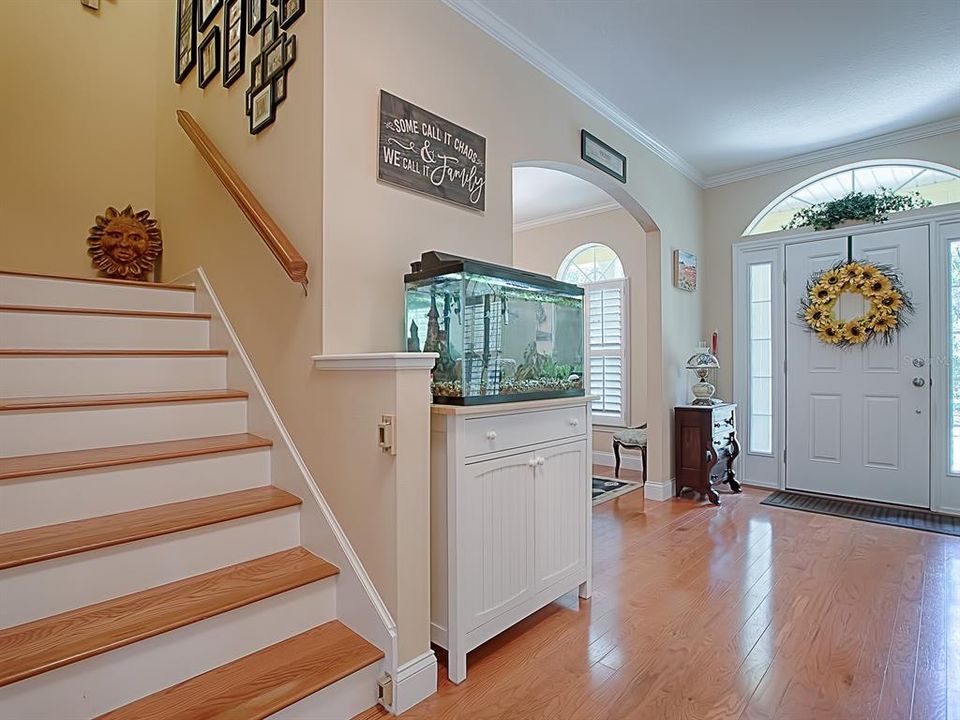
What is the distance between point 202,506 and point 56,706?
0.67 meters

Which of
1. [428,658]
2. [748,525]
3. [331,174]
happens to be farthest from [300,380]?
[748,525]

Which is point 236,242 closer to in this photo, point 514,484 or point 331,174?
point 331,174

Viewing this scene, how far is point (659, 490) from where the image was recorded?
421 cm

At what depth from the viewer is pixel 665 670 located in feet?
6.13

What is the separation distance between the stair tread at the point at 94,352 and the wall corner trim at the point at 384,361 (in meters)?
1.06

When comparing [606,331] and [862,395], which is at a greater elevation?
[606,331]

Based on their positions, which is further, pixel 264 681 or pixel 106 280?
pixel 106 280

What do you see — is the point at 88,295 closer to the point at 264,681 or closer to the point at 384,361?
the point at 384,361

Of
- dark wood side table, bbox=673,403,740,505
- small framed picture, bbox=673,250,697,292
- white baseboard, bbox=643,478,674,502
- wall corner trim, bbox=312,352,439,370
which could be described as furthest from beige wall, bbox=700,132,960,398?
wall corner trim, bbox=312,352,439,370

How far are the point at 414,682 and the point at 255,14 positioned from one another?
2.90 m

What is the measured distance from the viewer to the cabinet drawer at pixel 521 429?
1871 mm

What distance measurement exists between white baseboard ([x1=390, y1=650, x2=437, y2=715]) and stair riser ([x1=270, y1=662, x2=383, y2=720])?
0.24 feet

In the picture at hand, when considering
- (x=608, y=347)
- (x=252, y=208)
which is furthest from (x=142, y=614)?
(x=608, y=347)

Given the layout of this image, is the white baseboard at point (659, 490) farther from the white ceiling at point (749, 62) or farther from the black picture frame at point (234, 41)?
the black picture frame at point (234, 41)
